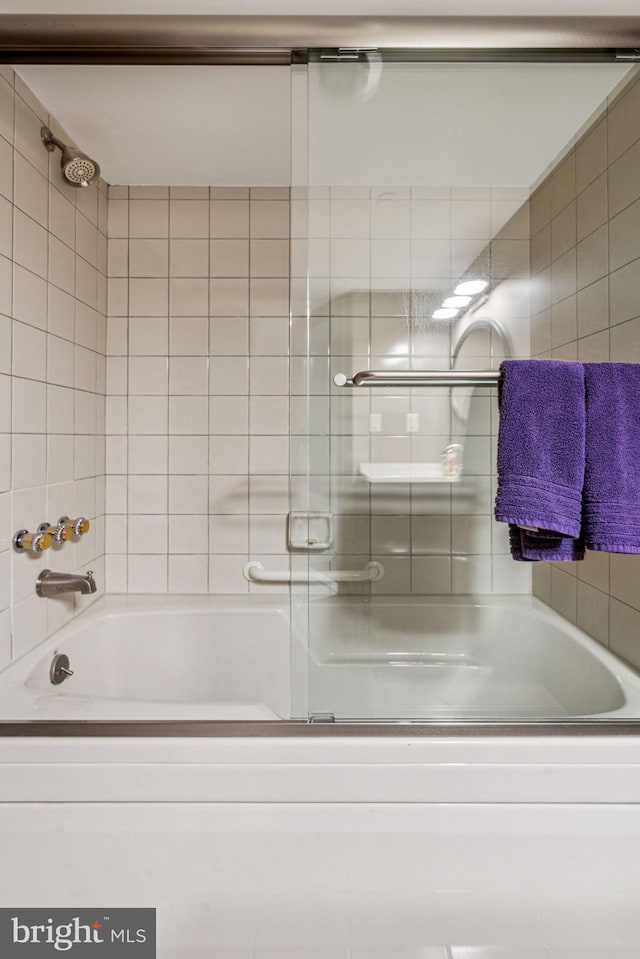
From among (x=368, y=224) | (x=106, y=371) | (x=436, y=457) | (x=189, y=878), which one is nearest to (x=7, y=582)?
(x=189, y=878)

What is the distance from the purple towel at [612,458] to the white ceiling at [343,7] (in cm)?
74

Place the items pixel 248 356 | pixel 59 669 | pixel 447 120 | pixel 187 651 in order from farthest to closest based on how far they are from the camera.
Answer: pixel 248 356, pixel 187 651, pixel 59 669, pixel 447 120

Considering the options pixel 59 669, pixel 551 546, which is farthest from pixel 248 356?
pixel 551 546

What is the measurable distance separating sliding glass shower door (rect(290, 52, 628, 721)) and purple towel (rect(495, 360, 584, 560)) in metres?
0.09

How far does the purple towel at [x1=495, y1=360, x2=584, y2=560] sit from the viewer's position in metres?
1.08

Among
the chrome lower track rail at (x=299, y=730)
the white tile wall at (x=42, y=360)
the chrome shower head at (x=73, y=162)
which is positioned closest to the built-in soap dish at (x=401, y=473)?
the chrome lower track rail at (x=299, y=730)

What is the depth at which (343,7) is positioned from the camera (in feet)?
3.72

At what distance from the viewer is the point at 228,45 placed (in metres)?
1.15

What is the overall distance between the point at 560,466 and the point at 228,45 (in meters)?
1.12

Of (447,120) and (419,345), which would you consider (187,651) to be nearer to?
(419,345)

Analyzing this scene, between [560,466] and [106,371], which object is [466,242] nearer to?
[560,466]

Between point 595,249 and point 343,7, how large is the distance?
2.40 ft

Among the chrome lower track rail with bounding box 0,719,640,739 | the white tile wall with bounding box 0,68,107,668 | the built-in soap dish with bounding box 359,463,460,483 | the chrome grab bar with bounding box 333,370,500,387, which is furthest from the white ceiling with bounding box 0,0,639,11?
the chrome lower track rail with bounding box 0,719,640,739

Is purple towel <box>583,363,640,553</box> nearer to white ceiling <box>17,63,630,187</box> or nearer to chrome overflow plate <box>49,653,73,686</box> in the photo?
white ceiling <box>17,63,630,187</box>
